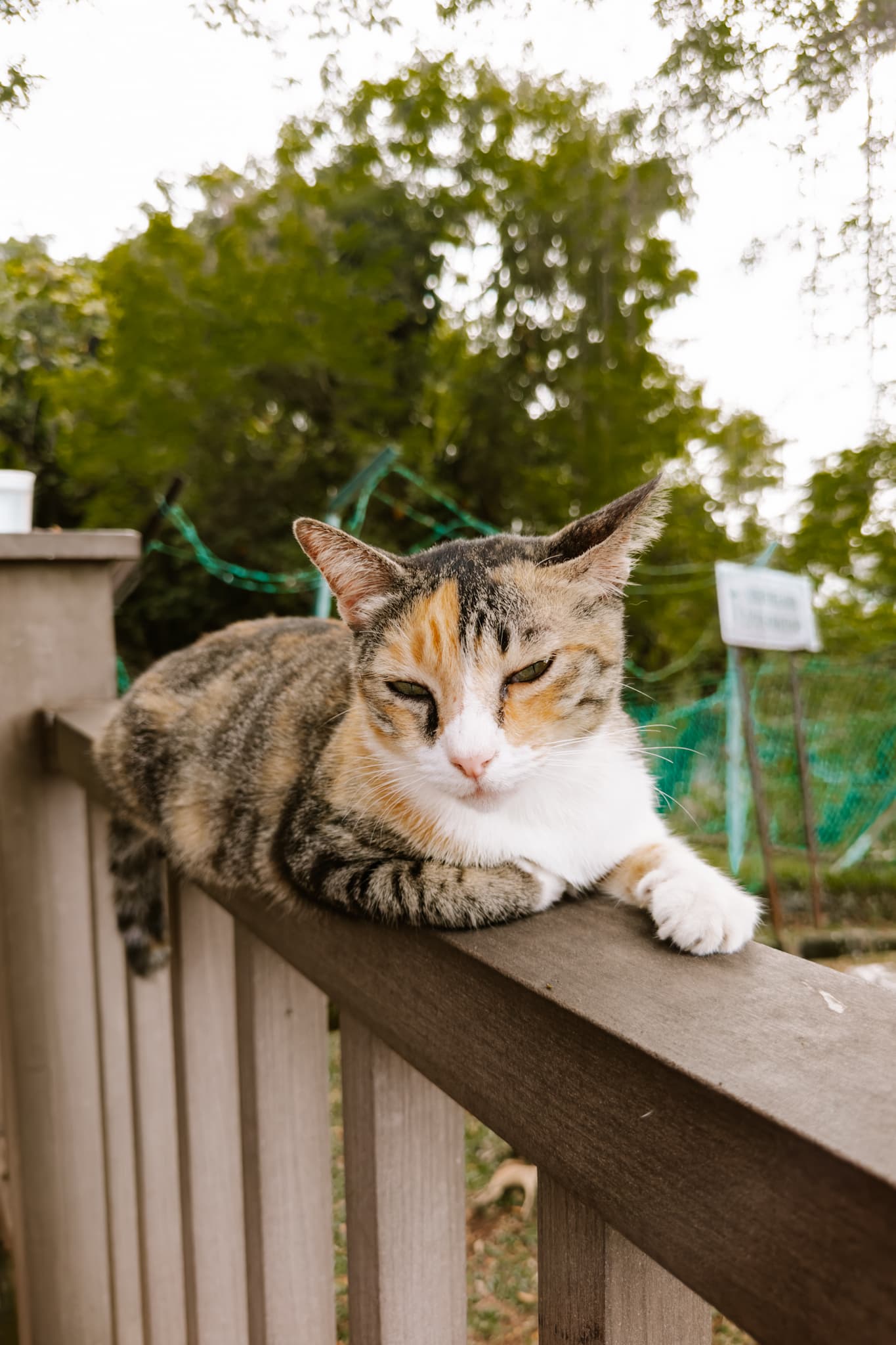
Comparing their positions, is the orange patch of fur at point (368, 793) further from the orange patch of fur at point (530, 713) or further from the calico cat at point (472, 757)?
the orange patch of fur at point (530, 713)

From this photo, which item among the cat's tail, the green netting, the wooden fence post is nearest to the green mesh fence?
the green netting

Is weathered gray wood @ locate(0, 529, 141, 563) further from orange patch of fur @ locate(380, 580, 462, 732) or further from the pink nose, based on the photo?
the pink nose

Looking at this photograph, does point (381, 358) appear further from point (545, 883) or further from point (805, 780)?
point (545, 883)

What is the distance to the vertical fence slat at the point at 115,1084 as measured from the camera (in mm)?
1153

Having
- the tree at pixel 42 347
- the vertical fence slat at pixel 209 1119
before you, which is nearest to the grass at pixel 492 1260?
the vertical fence slat at pixel 209 1119

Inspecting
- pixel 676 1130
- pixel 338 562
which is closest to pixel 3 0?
pixel 338 562

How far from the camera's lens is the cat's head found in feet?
2.00

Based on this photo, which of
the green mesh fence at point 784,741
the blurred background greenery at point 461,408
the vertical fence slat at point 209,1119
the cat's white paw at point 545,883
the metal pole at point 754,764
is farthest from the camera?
the green mesh fence at point 784,741

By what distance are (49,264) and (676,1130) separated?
6.20ft

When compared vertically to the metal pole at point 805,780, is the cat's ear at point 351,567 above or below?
above

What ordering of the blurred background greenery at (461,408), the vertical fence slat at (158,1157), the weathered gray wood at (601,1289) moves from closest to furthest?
the weathered gray wood at (601,1289) < the vertical fence slat at (158,1157) < the blurred background greenery at (461,408)

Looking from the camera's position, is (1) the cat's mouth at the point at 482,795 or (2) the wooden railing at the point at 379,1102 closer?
(2) the wooden railing at the point at 379,1102

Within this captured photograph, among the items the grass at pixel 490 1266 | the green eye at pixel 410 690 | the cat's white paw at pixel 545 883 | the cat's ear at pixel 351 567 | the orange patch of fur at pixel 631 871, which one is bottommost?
the grass at pixel 490 1266

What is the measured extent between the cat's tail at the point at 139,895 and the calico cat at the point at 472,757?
0.94ft
